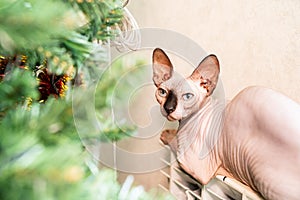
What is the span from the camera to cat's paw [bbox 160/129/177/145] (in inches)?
43.2

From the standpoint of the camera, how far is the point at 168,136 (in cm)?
112

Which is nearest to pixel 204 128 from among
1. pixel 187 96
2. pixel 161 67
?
pixel 187 96

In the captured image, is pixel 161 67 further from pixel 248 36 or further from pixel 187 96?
pixel 248 36

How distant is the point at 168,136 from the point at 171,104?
20cm

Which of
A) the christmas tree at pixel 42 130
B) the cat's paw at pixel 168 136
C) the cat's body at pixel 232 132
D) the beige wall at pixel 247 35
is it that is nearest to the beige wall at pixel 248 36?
the beige wall at pixel 247 35

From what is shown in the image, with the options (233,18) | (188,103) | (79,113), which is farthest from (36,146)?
(233,18)

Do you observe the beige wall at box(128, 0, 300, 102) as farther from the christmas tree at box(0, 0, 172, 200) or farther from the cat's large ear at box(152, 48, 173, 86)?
the christmas tree at box(0, 0, 172, 200)

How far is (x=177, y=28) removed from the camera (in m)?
1.21

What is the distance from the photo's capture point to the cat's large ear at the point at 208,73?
925 millimetres

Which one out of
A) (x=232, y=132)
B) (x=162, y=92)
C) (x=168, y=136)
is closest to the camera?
(x=232, y=132)

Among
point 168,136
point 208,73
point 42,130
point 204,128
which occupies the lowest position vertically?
point 168,136

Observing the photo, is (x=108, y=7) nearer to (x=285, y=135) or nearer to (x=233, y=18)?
(x=285, y=135)

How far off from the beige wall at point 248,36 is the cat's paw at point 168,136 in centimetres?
21

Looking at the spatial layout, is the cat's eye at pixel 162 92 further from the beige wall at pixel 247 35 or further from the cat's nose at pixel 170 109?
the beige wall at pixel 247 35
